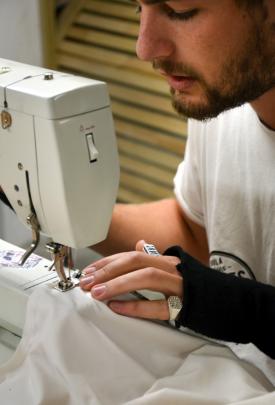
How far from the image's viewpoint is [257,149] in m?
1.30

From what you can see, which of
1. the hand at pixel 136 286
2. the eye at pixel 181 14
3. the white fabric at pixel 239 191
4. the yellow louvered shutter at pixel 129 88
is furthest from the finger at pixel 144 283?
the yellow louvered shutter at pixel 129 88

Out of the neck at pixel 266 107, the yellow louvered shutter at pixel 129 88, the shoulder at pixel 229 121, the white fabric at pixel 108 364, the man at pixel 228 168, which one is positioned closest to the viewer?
the white fabric at pixel 108 364

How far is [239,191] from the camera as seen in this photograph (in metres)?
1.33

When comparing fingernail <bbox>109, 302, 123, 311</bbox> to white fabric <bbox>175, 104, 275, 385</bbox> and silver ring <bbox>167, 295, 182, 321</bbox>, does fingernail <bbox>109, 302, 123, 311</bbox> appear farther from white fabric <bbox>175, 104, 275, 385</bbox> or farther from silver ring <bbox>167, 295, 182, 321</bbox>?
white fabric <bbox>175, 104, 275, 385</bbox>

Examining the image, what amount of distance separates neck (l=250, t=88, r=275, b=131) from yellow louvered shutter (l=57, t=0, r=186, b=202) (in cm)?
113

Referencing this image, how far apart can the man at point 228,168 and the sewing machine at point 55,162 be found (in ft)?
0.30

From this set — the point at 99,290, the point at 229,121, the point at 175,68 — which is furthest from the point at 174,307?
the point at 229,121

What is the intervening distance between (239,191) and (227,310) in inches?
15.4

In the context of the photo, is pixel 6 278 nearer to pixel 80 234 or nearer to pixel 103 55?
pixel 80 234

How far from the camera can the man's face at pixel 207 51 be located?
102 centimetres

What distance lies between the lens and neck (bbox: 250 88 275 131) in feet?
4.03

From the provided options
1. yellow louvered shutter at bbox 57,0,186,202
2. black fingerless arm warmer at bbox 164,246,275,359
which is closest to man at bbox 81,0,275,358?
black fingerless arm warmer at bbox 164,246,275,359

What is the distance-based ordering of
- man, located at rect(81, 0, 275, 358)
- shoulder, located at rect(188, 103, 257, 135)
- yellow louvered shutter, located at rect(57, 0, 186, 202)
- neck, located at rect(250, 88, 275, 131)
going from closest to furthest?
man, located at rect(81, 0, 275, 358) < neck, located at rect(250, 88, 275, 131) < shoulder, located at rect(188, 103, 257, 135) < yellow louvered shutter, located at rect(57, 0, 186, 202)

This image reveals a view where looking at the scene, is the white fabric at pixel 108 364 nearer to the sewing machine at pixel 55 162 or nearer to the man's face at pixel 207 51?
the sewing machine at pixel 55 162
